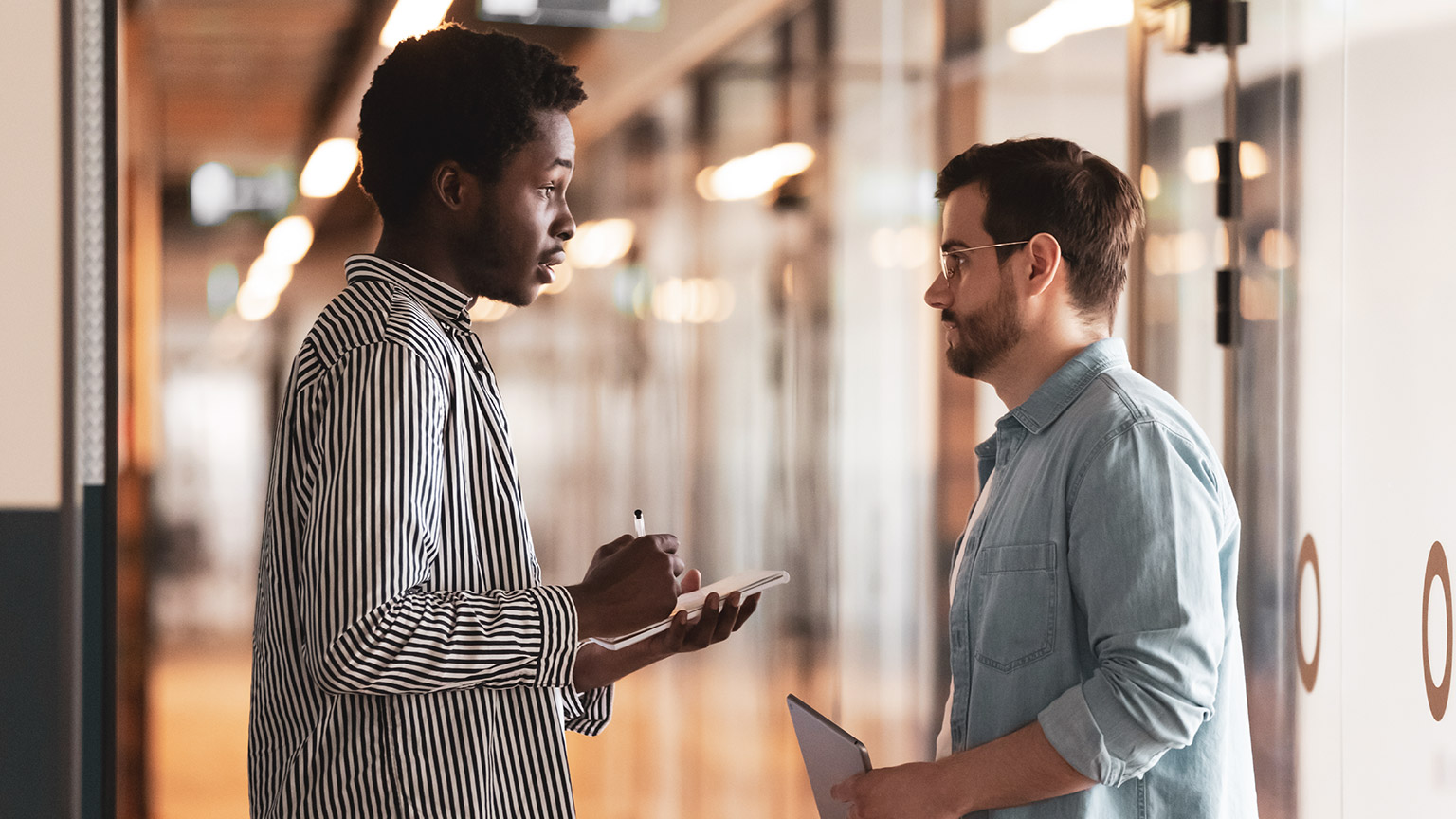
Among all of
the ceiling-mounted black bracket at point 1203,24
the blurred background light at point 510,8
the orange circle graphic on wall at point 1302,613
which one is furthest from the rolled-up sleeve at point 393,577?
the ceiling-mounted black bracket at point 1203,24

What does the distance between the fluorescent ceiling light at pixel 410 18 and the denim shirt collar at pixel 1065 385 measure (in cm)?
176

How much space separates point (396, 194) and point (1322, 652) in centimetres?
257

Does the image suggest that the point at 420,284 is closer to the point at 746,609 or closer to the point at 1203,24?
the point at 746,609

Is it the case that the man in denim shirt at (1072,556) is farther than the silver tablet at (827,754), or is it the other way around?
the silver tablet at (827,754)

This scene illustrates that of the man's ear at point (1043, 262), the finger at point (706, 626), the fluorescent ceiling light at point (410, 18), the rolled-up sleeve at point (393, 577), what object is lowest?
the finger at point (706, 626)

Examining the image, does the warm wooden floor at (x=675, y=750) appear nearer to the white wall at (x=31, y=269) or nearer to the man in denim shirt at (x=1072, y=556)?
the white wall at (x=31, y=269)

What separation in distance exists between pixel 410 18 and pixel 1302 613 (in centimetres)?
255

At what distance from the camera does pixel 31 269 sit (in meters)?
2.51

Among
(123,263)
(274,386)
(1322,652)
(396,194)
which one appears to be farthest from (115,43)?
(1322,652)

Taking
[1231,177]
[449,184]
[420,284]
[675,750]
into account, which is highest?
[1231,177]

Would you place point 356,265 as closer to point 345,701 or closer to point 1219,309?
point 345,701

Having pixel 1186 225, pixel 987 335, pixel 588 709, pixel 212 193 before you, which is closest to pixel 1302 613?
pixel 1186 225

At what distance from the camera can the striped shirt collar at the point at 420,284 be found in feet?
4.37

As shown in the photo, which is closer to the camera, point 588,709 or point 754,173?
point 588,709
